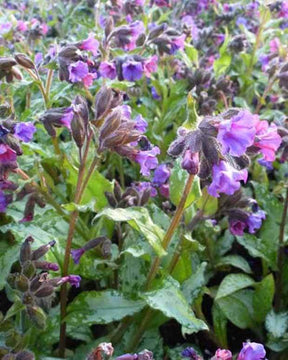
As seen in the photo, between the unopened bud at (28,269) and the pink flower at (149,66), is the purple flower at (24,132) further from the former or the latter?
the pink flower at (149,66)

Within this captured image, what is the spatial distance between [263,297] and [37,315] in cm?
85

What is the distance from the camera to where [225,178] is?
47.1 inches

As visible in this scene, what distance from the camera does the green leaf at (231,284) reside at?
1745mm

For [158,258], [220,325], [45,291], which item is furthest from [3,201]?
[220,325]

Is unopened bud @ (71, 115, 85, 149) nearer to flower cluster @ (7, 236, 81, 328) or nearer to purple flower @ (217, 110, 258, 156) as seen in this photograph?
flower cluster @ (7, 236, 81, 328)

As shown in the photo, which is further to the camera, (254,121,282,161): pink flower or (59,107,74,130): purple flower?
(59,107,74,130): purple flower

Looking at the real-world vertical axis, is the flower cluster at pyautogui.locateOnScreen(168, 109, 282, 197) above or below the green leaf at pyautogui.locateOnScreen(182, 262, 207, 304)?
above

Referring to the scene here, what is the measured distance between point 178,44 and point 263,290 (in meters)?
1.13

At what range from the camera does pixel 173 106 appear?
2.43m

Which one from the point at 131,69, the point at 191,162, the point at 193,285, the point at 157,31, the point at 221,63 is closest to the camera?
the point at 191,162

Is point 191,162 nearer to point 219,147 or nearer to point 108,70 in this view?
point 219,147

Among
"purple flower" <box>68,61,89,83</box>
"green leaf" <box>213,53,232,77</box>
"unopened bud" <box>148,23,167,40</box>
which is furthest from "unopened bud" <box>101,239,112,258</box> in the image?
"green leaf" <box>213,53,232,77</box>

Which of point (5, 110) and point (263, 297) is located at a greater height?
point (5, 110)

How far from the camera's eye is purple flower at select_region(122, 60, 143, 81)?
6.49ft
